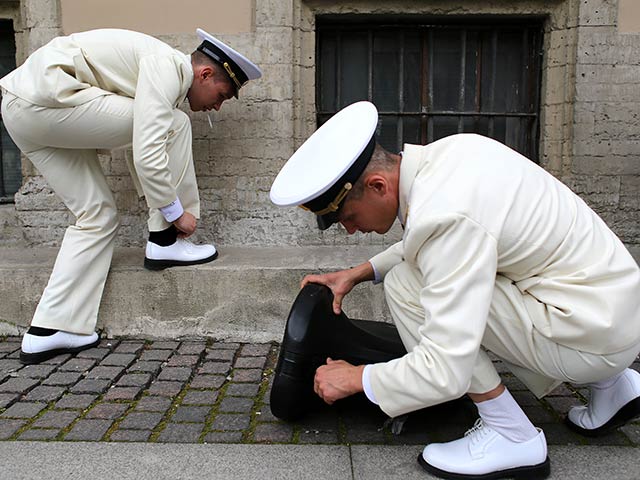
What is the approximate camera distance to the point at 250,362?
3.23m

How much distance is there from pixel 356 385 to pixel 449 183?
0.69m

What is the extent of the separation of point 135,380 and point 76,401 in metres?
0.31

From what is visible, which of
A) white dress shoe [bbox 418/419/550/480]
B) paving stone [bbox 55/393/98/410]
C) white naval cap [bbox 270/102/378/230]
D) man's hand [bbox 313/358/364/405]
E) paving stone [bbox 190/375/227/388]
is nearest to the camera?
white naval cap [bbox 270/102/378/230]

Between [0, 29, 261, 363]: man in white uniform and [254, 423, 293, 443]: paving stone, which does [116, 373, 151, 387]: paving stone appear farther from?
[254, 423, 293, 443]: paving stone

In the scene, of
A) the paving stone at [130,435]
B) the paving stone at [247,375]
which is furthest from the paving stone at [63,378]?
the paving stone at [247,375]

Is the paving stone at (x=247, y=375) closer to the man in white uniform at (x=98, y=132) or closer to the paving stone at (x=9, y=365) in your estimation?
the man in white uniform at (x=98, y=132)

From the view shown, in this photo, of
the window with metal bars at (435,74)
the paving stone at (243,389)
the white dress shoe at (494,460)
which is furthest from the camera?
the window with metal bars at (435,74)

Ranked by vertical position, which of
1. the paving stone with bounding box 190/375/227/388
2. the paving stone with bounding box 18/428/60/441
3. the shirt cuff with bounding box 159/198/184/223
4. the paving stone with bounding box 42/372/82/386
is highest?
the shirt cuff with bounding box 159/198/184/223

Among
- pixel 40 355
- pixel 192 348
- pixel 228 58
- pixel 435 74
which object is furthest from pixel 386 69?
pixel 40 355

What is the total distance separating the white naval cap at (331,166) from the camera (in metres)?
1.82

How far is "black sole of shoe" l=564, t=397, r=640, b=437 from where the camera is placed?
7.22ft

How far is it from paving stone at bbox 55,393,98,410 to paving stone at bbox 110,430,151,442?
0.35 meters

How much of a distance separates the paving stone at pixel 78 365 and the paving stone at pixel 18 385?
181mm

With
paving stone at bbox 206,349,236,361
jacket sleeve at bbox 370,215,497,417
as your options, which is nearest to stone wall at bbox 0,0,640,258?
paving stone at bbox 206,349,236,361
